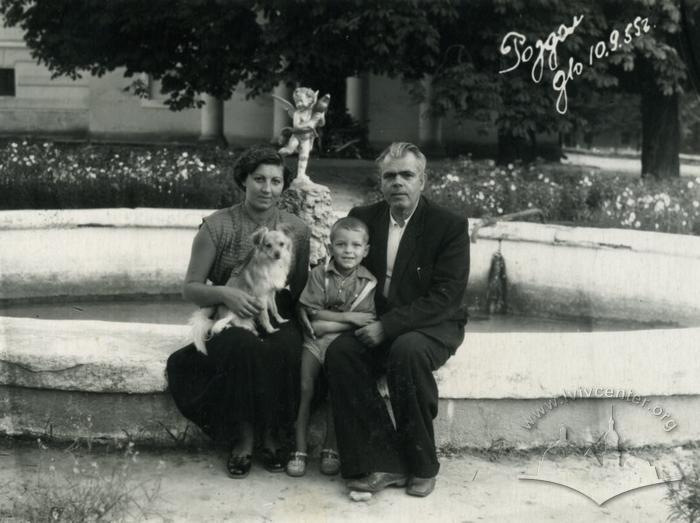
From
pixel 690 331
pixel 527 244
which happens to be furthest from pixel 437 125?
pixel 690 331

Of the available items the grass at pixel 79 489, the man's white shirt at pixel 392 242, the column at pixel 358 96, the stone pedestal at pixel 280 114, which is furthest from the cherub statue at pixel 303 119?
the stone pedestal at pixel 280 114

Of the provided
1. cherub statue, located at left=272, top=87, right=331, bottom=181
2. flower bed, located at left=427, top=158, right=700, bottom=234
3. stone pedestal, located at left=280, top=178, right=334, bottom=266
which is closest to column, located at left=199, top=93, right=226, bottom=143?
flower bed, located at left=427, top=158, right=700, bottom=234

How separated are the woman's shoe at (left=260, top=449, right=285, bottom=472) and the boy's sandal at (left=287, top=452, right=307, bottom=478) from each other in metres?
0.04

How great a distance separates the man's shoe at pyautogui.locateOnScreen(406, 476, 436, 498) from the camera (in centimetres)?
409

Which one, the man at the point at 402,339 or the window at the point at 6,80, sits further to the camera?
the window at the point at 6,80

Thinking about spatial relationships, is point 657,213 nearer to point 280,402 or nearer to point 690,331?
point 690,331

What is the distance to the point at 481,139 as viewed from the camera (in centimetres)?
2344

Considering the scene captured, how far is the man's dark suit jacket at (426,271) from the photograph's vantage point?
4414mm

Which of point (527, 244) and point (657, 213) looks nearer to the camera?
point (527, 244)

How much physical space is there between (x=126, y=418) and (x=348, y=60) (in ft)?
37.1

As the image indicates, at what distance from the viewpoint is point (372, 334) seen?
435 centimetres

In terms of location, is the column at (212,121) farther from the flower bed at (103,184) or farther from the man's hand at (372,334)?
the man's hand at (372,334)

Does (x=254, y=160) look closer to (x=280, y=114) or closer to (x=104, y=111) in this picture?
(x=280, y=114)

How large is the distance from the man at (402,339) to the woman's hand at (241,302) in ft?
1.41
